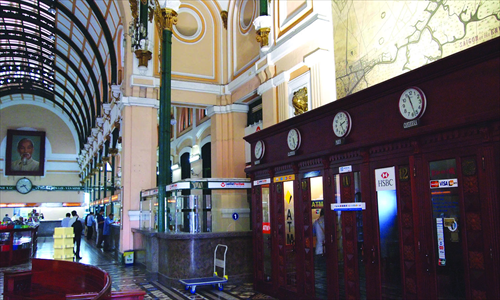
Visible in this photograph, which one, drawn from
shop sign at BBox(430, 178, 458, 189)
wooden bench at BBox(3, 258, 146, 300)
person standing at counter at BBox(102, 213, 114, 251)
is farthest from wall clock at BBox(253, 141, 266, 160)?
person standing at counter at BBox(102, 213, 114, 251)

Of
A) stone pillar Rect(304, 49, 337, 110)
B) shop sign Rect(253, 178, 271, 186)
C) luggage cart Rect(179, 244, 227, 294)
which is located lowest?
luggage cart Rect(179, 244, 227, 294)

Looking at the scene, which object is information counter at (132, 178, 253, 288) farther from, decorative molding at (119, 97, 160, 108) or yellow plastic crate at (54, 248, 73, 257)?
decorative molding at (119, 97, 160, 108)

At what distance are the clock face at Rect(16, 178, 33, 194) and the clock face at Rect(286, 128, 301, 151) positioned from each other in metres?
34.1

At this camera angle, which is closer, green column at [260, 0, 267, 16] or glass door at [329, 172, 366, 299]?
glass door at [329, 172, 366, 299]

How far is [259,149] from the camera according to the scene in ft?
26.2

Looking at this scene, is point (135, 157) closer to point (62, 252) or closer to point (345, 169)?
point (62, 252)

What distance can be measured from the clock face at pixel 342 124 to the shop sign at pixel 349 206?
2.99ft

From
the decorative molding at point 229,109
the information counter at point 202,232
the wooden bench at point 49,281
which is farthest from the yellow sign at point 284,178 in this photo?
the decorative molding at point 229,109

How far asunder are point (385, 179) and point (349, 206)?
27.1 inches

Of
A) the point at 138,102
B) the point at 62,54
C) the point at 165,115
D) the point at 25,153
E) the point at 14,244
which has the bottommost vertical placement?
the point at 14,244

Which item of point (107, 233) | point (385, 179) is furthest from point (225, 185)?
point (107, 233)

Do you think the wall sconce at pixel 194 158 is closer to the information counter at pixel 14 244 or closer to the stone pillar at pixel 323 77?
the information counter at pixel 14 244

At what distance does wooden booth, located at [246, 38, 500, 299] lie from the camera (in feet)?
12.9

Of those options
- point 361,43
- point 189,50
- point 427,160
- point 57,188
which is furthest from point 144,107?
point 57,188
